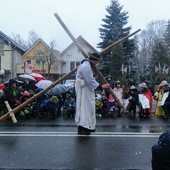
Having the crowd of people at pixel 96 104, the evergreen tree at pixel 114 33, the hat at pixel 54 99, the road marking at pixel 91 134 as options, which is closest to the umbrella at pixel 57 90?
the crowd of people at pixel 96 104

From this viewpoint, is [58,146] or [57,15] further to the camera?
[57,15]

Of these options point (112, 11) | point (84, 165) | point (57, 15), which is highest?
point (112, 11)

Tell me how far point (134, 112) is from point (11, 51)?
4536 centimetres

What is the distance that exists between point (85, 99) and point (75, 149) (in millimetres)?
2212

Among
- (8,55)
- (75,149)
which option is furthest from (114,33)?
(75,149)

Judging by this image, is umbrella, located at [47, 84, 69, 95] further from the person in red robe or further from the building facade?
the building facade

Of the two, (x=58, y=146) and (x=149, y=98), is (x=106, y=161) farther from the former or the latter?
(x=149, y=98)

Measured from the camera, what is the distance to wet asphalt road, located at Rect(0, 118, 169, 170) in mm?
6789

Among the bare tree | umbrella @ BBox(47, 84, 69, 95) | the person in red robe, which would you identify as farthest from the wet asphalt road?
the bare tree

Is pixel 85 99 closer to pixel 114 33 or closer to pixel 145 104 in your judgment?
pixel 145 104

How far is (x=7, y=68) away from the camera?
207ft

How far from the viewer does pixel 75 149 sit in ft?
26.2

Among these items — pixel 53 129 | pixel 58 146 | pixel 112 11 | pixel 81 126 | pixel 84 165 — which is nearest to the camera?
pixel 84 165

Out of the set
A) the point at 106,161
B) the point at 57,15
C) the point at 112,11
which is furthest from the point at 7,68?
the point at 106,161
